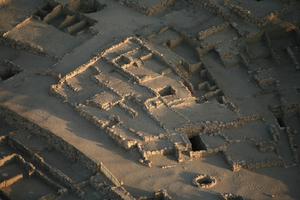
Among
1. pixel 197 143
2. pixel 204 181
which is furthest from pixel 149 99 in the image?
pixel 204 181

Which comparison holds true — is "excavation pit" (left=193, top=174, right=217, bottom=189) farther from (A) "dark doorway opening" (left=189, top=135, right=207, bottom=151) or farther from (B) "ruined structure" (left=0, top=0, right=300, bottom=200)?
(A) "dark doorway opening" (left=189, top=135, right=207, bottom=151)

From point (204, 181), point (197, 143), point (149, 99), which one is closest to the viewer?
point (204, 181)

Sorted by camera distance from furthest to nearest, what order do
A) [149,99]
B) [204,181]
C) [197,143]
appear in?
[149,99]
[197,143]
[204,181]

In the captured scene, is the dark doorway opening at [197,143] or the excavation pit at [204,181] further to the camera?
the dark doorway opening at [197,143]

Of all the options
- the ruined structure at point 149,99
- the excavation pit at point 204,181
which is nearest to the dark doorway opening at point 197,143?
the ruined structure at point 149,99

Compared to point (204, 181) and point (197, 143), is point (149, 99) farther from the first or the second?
point (204, 181)

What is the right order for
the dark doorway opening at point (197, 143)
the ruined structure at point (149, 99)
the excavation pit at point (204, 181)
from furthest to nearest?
the dark doorway opening at point (197, 143) < the ruined structure at point (149, 99) < the excavation pit at point (204, 181)

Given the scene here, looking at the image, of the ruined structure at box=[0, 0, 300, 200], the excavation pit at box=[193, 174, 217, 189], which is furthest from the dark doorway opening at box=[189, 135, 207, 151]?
the excavation pit at box=[193, 174, 217, 189]

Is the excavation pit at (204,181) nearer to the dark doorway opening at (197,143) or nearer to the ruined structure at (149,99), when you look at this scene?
the ruined structure at (149,99)

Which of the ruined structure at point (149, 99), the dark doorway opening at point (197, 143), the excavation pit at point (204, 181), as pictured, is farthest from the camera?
the dark doorway opening at point (197, 143)
